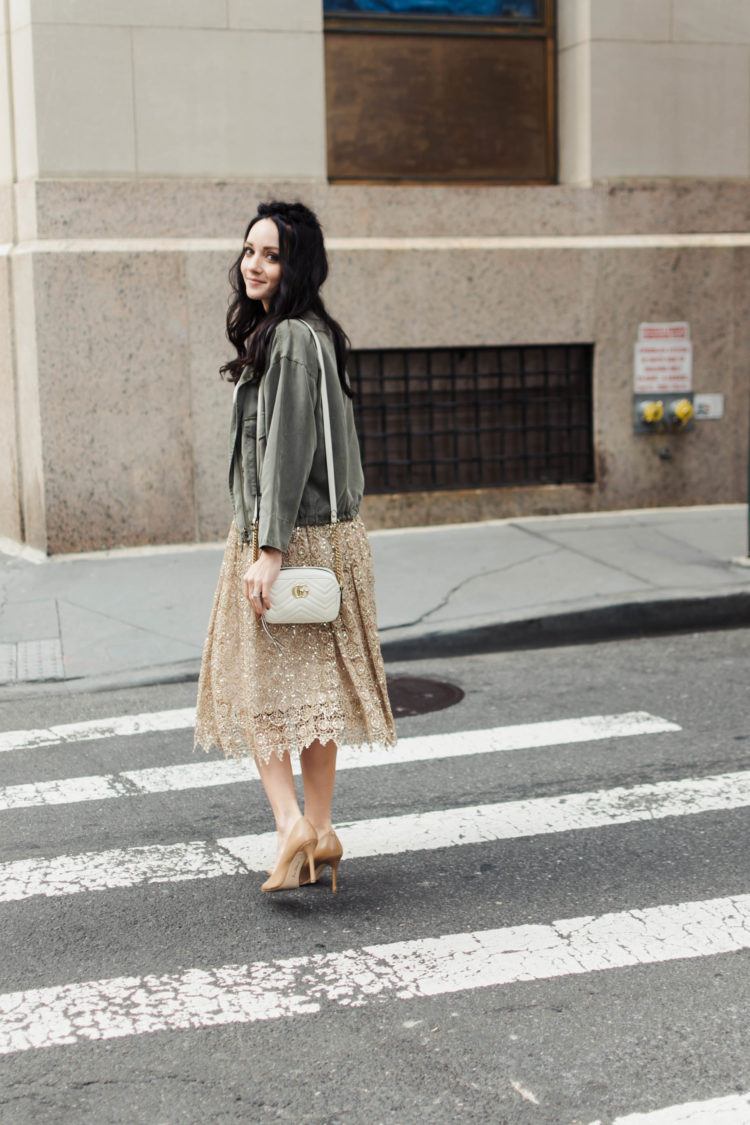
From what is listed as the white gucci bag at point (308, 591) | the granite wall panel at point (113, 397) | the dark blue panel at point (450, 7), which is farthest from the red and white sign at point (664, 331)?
the white gucci bag at point (308, 591)

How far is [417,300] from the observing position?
10578 millimetres

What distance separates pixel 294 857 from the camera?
3881mm

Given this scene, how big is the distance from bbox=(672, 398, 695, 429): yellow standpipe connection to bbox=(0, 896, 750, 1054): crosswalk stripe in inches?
309

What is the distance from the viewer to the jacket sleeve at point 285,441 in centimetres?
365

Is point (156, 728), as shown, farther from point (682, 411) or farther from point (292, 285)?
point (682, 411)

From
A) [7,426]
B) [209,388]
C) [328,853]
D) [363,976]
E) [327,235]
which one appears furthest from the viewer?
[327,235]

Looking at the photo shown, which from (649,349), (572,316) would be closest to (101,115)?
(572,316)

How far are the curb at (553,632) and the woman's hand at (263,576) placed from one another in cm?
338

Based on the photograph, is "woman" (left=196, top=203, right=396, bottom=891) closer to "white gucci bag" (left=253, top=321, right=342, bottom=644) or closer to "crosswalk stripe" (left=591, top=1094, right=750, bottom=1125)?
"white gucci bag" (left=253, top=321, right=342, bottom=644)

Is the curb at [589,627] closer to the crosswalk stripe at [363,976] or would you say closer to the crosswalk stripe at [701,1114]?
the crosswalk stripe at [363,976]

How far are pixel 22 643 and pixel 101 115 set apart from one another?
4.46 m

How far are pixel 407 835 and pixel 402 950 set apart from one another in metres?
0.99

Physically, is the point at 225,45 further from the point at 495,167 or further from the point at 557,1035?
the point at 557,1035

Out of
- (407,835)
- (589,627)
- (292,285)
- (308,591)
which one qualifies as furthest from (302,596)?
(589,627)
